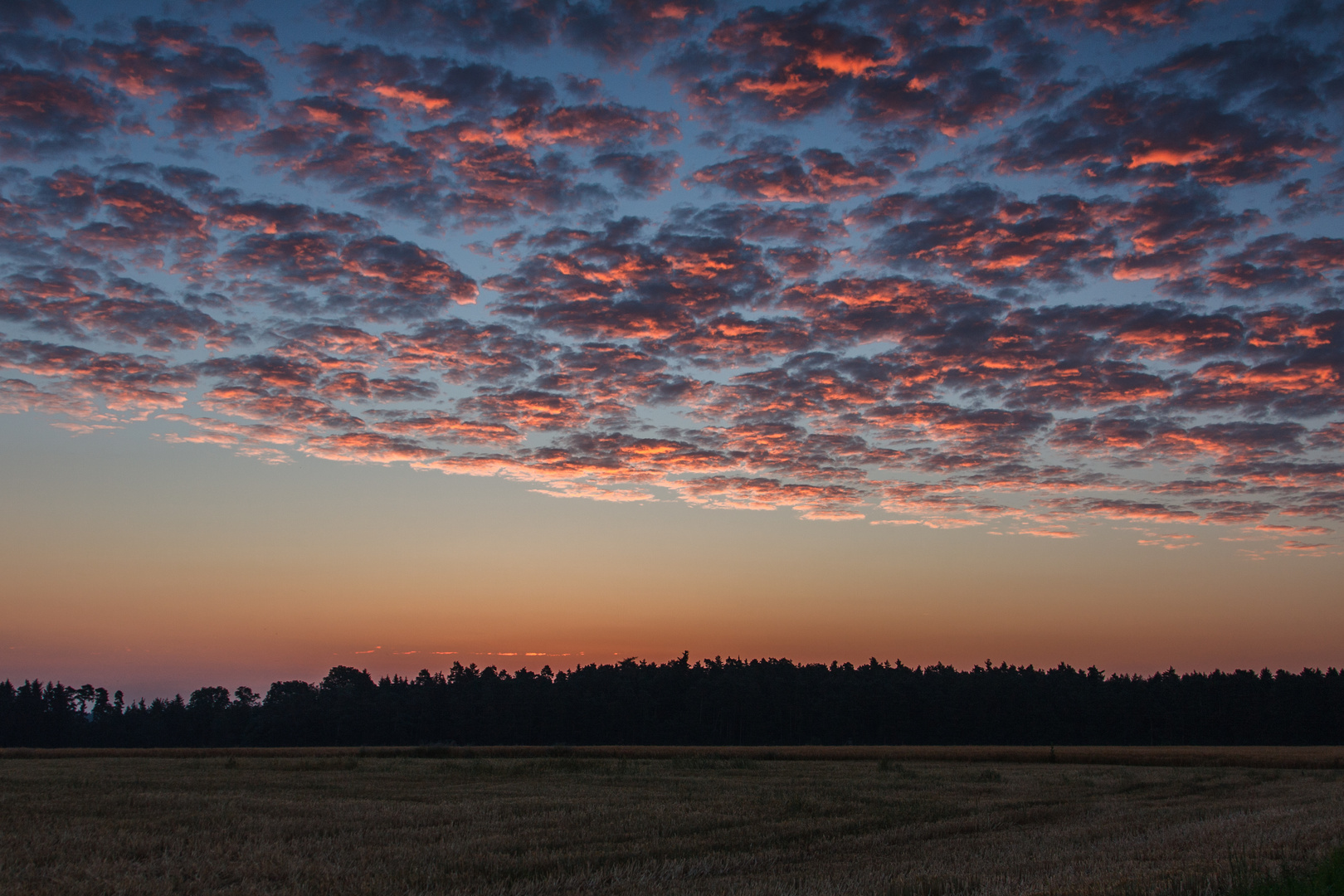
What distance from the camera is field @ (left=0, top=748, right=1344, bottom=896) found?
12555mm

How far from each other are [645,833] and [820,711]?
108m

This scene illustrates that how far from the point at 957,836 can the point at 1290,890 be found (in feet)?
36.2

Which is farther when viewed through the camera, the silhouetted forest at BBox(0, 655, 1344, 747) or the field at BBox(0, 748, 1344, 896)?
the silhouetted forest at BBox(0, 655, 1344, 747)

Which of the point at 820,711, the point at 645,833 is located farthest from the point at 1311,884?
the point at 820,711

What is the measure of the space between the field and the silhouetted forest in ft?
288

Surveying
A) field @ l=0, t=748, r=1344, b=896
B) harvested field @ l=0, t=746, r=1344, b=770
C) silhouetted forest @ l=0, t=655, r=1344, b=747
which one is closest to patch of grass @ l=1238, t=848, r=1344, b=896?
field @ l=0, t=748, r=1344, b=896

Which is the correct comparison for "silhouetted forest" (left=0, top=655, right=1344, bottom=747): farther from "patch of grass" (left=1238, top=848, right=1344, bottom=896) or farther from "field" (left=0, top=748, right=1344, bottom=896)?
"patch of grass" (left=1238, top=848, right=1344, bottom=896)

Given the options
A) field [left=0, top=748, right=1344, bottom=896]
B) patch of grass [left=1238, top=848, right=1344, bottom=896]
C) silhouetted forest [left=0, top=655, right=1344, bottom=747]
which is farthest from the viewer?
silhouetted forest [left=0, top=655, right=1344, bottom=747]

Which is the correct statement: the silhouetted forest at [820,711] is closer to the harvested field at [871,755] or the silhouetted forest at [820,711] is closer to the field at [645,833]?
the harvested field at [871,755]

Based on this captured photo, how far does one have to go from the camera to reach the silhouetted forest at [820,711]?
384 ft

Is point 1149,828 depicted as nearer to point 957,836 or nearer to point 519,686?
point 957,836

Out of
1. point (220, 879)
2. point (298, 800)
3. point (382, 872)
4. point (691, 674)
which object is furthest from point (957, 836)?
point (691, 674)

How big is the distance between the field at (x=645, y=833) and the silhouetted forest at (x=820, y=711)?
3457 inches

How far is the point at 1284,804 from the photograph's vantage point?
24.3m
